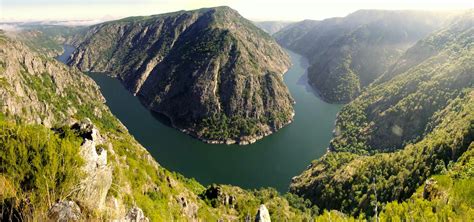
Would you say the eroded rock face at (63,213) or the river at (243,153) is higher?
the eroded rock face at (63,213)

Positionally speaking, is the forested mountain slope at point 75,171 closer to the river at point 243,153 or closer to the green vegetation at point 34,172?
the green vegetation at point 34,172

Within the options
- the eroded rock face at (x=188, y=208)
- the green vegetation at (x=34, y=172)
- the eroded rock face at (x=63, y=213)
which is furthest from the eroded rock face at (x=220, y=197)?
the eroded rock face at (x=63, y=213)

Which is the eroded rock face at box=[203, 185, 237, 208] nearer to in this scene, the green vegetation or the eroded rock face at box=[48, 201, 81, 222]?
the green vegetation

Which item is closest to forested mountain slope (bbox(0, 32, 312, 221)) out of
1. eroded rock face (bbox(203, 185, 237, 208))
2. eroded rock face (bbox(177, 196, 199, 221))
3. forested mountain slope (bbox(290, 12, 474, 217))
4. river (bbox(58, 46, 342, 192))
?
eroded rock face (bbox(203, 185, 237, 208))

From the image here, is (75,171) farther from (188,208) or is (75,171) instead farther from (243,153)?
(243,153)

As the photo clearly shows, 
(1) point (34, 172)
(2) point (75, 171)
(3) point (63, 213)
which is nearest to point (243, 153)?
(1) point (34, 172)
